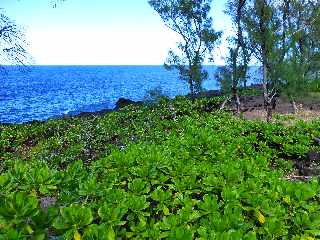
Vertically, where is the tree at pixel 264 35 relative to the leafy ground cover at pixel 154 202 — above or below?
above

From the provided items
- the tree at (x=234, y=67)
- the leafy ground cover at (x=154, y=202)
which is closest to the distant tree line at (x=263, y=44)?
the tree at (x=234, y=67)

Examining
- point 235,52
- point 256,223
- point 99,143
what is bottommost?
point 99,143

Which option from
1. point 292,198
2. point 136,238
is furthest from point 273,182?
point 136,238

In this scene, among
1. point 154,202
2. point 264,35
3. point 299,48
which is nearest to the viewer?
point 154,202

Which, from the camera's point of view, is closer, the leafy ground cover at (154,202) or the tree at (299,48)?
the leafy ground cover at (154,202)

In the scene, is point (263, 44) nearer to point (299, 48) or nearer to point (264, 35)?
point (264, 35)

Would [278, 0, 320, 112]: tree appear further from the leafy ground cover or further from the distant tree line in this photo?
the leafy ground cover

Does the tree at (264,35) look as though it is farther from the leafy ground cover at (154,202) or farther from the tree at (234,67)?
the leafy ground cover at (154,202)

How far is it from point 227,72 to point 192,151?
22619mm

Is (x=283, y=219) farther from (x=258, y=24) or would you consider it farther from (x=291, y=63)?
(x=291, y=63)

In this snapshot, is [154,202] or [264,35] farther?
[264,35]

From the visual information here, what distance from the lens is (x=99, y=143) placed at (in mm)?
20344

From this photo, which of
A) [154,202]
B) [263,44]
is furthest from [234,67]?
[154,202]

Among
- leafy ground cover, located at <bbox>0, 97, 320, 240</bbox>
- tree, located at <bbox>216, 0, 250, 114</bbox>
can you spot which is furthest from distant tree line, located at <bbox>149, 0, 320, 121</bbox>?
leafy ground cover, located at <bbox>0, 97, 320, 240</bbox>
